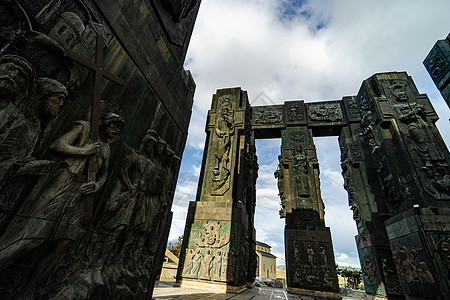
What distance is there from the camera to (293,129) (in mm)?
17375

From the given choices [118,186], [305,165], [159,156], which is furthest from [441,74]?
[118,186]

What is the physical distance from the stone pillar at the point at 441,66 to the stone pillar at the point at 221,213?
862 centimetres

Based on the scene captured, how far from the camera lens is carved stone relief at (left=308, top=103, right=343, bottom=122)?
1720cm

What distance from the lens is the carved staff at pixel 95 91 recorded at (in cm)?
211

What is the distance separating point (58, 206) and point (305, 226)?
1396cm

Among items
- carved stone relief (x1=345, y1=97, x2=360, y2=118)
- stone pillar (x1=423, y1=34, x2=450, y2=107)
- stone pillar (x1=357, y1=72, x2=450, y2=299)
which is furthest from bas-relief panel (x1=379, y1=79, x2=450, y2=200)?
carved stone relief (x1=345, y1=97, x2=360, y2=118)

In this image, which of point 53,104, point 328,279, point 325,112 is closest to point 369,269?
point 328,279

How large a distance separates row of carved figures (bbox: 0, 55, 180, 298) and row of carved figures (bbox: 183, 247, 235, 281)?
6680 millimetres

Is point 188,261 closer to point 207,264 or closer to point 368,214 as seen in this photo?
Answer: point 207,264

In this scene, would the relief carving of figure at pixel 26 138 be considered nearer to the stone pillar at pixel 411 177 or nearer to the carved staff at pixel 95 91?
the carved staff at pixel 95 91

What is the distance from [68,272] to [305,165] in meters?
15.3

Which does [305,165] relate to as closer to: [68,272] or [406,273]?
[406,273]

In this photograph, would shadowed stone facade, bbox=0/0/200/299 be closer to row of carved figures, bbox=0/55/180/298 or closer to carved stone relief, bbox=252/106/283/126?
row of carved figures, bbox=0/55/180/298

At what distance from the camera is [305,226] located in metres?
13.0
